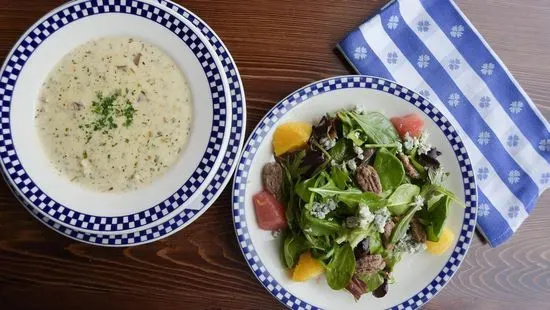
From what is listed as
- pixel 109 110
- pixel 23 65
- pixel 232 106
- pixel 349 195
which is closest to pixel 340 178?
pixel 349 195

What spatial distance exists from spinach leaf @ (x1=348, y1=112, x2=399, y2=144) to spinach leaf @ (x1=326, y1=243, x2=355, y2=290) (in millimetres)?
346

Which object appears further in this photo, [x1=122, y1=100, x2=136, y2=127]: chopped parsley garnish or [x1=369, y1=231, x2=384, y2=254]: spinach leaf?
[x1=369, y1=231, x2=384, y2=254]: spinach leaf

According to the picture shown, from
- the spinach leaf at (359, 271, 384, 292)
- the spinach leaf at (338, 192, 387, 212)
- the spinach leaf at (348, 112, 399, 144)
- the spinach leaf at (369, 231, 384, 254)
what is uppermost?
the spinach leaf at (348, 112, 399, 144)

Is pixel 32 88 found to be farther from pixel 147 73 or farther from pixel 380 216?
pixel 380 216

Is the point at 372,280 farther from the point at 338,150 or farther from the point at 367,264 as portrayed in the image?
the point at 338,150

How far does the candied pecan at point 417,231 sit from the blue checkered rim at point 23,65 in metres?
0.69

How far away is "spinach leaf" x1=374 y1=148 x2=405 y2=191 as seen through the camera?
5.37 ft

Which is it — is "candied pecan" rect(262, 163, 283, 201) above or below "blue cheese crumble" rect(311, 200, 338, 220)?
above

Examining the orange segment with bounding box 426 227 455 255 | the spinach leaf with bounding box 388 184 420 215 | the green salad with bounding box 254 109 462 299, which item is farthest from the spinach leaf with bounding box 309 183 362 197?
the orange segment with bounding box 426 227 455 255

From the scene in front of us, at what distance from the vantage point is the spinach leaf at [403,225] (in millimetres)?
1657

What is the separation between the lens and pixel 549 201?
73.2 inches

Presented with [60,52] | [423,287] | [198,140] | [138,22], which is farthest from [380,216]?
[60,52]

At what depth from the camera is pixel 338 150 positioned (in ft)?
5.46

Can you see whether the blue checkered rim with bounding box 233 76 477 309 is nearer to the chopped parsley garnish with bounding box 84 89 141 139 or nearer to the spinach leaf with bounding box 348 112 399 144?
the spinach leaf with bounding box 348 112 399 144
